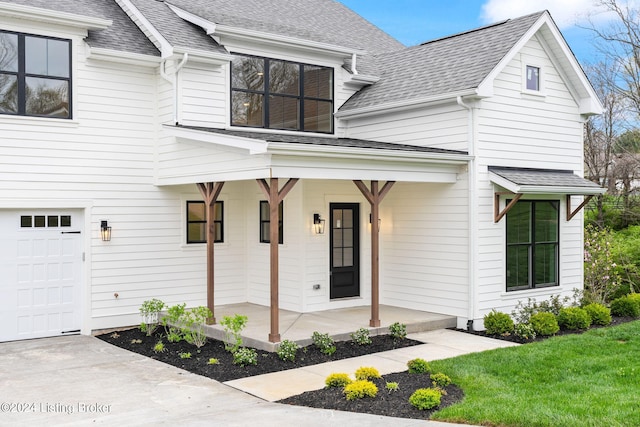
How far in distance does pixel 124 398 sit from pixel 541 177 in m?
8.58

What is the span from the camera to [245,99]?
41.5ft

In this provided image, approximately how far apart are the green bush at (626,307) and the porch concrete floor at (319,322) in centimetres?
382

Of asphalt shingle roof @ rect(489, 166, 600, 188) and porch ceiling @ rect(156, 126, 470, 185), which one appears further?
asphalt shingle roof @ rect(489, 166, 600, 188)

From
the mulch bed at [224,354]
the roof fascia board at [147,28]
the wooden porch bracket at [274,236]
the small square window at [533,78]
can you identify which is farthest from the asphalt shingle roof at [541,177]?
the roof fascia board at [147,28]

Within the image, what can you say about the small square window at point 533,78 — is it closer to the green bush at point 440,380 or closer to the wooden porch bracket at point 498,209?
the wooden porch bracket at point 498,209

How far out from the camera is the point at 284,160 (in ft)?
30.4

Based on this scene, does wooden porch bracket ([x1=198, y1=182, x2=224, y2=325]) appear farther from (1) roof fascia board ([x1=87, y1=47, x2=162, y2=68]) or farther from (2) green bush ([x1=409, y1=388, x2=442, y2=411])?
(2) green bush ([x1=409, y1=388, x2=442, y2=411])

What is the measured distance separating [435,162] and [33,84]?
281 inches

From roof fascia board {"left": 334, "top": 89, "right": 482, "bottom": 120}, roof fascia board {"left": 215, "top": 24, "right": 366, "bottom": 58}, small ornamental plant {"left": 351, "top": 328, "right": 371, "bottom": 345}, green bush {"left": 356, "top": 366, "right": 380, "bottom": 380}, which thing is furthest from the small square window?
green bush {"left": 356, "top": 366, "right": 380, "bottom": 380}

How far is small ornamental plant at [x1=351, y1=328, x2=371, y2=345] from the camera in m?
10.0

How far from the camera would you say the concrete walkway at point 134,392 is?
654cm

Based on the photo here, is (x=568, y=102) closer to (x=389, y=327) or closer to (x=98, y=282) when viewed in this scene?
(x=389, y=327)

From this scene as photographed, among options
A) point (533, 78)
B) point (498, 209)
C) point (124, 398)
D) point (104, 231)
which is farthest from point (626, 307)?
point (104, 231)

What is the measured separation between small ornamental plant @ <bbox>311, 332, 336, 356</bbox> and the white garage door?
471cm
